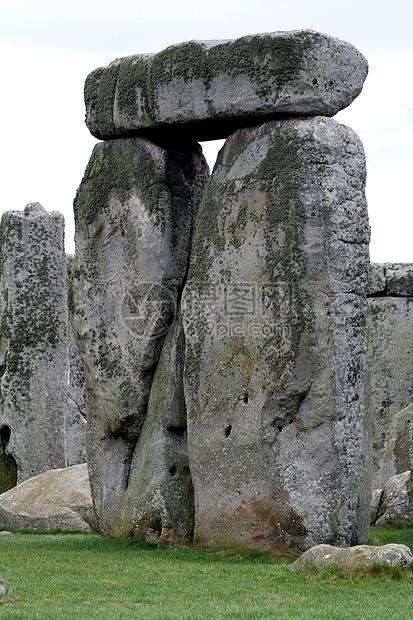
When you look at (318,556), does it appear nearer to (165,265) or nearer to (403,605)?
(403,605)

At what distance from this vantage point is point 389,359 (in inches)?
711

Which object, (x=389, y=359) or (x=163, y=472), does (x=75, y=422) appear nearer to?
(x=389, y=359)

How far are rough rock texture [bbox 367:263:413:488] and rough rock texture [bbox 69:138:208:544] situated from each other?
728 cm

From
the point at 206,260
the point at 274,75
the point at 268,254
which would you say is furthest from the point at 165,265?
the point at 274,75

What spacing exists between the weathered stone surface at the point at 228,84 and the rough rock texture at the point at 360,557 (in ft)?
12.3

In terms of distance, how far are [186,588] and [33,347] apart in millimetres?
7683

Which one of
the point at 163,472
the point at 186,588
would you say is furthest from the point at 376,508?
the point at 186,588

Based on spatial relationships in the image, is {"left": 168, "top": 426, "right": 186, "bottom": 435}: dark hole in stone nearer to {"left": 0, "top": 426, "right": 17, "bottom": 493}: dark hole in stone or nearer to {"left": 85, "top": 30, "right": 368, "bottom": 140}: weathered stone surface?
{"left": 85, "top": 30, "right": 368, "bottom": 140}: weathered stone surface

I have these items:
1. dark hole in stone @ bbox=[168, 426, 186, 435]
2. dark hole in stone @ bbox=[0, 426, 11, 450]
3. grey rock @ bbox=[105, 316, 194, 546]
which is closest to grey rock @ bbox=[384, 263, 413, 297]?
dark hole in stone @ bbox=[0, 426, 11, 450]

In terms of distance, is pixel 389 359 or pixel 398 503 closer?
pixel 398 503

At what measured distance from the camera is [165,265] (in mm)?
10844

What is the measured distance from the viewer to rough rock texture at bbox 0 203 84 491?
49.5 ft

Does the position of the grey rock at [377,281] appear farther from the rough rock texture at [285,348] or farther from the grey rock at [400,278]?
the rough rock texture at [285,348]

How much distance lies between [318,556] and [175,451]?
2780 millimetres
